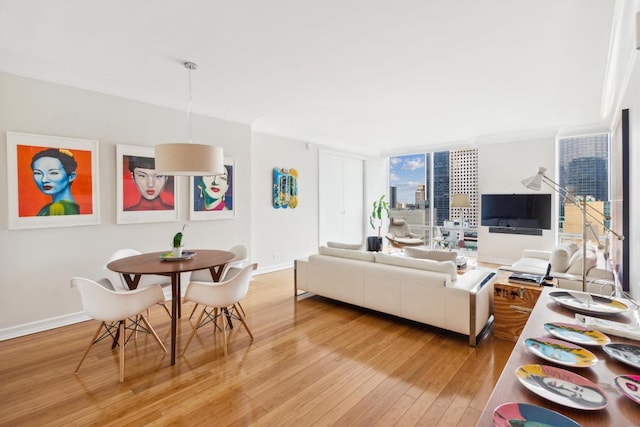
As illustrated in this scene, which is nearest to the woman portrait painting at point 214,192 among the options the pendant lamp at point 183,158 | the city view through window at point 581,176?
the pendant lamp at point 183,158

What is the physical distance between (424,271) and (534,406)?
2418 millimetres

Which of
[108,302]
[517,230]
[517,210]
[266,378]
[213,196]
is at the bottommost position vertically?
[266,378]

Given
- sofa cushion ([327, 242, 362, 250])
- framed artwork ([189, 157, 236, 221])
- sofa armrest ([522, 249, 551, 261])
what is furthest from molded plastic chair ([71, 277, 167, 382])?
sofa armrest ([522, 249, 551, 261])

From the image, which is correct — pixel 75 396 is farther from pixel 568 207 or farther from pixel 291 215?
pixel 568 207

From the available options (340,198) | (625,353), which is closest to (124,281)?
(625,353)

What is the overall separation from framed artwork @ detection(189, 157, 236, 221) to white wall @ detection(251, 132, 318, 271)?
71 cm

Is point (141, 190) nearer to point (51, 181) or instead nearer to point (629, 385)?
point (51, 181)

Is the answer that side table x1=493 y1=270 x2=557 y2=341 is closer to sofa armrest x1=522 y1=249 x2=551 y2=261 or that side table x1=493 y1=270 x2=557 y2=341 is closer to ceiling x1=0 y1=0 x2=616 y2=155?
ceiling x1=0 y1=0 x2=616 y2=155

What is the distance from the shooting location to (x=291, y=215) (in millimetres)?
6195

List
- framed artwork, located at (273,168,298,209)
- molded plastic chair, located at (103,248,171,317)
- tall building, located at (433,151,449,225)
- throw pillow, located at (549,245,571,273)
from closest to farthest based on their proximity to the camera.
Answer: molded plastic chair, located at (103,248,171,317) < throw pillow, located at (549,245,571,273) < framed artwork, located at (273,168,298,209) < tall building, located at (433,151,449,225)

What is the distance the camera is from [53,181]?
10.7ft

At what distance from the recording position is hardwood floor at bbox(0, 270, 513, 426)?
1.97 m

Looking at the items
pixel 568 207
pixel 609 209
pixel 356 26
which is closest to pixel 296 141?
pixel 356 26

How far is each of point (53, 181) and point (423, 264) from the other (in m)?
3.88
